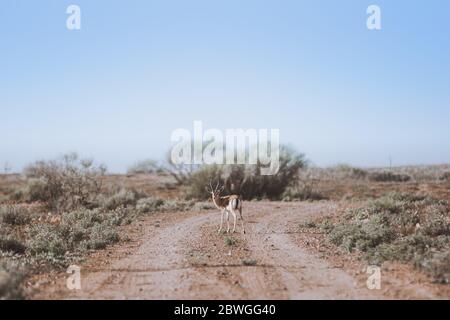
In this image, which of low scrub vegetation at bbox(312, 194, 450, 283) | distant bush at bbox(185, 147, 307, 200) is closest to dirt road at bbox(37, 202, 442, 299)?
low scrub vegetation at bbox(312, 194, 450, 283)

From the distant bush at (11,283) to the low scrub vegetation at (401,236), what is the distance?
24.3ft

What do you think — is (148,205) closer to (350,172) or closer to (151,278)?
(151,278)

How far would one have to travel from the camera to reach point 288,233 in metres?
17.0

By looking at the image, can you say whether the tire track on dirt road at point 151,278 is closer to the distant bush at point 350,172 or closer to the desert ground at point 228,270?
the desert ground at point 228,270

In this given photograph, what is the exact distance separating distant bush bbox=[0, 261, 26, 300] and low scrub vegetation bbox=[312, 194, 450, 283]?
740cm

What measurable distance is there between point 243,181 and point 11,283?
23.5m

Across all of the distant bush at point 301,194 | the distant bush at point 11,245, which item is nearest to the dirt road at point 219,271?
the distant bush at point 11,245

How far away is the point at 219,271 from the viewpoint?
437 inches

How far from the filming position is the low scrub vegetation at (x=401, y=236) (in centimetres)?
1123

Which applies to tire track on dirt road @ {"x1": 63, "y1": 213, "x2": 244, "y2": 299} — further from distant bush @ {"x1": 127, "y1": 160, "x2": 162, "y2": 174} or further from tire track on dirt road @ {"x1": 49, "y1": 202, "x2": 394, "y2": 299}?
distant bush @ {"x1": 127, "y1": 160, "x2": 162, "y2": 174}

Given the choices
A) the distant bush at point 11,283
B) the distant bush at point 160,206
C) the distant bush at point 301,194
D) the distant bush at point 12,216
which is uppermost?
the distant bush at point 11,283

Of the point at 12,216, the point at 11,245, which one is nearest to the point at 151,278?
the point at 11,245

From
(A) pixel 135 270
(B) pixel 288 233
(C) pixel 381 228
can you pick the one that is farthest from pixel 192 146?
(A) pixel 135 270
